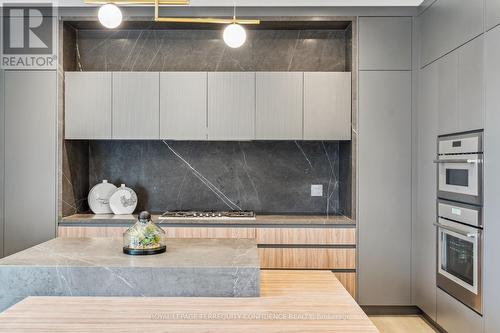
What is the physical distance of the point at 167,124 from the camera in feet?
12.2

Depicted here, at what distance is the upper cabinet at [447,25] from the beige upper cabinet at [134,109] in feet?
7.81

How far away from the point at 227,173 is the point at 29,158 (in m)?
1.80

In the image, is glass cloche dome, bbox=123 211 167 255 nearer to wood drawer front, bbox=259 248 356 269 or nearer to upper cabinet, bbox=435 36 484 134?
wood drawer front, bbox=259 248 356 269

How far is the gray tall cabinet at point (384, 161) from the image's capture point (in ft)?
11.8

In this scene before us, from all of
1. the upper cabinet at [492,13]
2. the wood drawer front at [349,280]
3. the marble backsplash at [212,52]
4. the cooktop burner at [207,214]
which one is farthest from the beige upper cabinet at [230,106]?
the upper cabinet at [492,13]

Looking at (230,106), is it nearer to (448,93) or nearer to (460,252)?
(448,93)

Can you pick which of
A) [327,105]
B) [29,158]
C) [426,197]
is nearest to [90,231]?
[29,158]

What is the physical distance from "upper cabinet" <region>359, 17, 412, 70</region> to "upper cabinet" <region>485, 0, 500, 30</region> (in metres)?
1.10

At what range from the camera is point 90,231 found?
357 cm

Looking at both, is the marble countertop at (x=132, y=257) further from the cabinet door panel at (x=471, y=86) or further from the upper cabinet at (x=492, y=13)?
the upper cabinet at (x=492, y=13)

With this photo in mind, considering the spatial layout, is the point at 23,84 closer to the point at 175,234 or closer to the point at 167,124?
the point at 167,124

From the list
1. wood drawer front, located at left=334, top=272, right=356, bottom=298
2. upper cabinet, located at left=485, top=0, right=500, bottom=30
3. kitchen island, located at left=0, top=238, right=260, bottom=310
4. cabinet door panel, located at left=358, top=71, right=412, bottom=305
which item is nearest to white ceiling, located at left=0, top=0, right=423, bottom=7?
cabinet door panel, located at left=358, top=71, right=412, bottom=305

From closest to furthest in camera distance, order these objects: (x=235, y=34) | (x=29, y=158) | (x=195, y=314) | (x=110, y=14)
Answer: (x=195, y=314)
(x=110, y=14)
(x=235, y=34)
(x=29, y=158)
